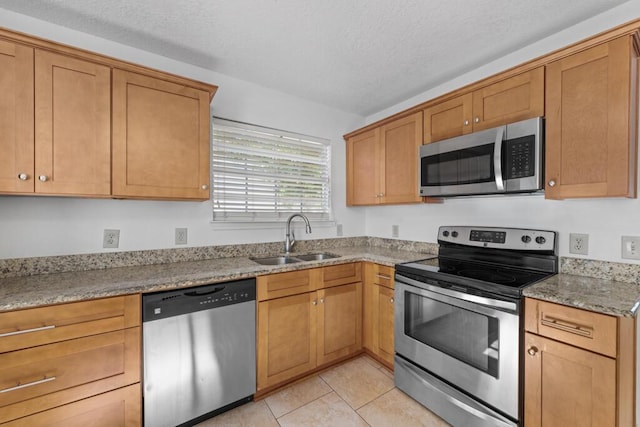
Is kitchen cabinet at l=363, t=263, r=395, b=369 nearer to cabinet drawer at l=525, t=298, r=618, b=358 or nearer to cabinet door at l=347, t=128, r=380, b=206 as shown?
cabinet door at l=347, t=128, r=380, b=206

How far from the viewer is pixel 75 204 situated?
5.80 feet

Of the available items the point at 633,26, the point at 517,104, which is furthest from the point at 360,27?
the point at 633,26

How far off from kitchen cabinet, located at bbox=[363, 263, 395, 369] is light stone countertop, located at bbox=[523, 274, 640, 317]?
0.95 m

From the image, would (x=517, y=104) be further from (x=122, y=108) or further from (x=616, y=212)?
(x=122, y=108)

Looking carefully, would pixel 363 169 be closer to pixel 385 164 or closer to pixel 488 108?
pixel 385 164

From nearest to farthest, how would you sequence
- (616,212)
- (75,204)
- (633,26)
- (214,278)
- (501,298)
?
(633,26) → (501,298) → (616,212) → (214,278) → (75,204)

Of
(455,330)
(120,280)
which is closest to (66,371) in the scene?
(120,280)

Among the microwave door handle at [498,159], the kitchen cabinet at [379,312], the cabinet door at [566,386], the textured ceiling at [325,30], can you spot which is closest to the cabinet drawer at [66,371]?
the kitchen cabinet at [379,312]

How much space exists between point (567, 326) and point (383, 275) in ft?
3.80

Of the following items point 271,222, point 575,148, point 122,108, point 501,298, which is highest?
point 122,108

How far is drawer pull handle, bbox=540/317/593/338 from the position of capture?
3.91 ft

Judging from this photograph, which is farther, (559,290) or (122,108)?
(122,108)

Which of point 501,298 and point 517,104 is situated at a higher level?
point 517,104

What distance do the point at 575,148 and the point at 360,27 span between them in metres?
1.41
